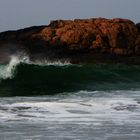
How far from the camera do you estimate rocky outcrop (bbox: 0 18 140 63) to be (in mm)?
40188

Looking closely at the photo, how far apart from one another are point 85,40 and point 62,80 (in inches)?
606

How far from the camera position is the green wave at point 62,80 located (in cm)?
2186

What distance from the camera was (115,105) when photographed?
15.0 m

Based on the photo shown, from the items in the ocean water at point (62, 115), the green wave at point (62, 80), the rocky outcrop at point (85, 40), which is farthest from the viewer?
the rocky outcrop at point (85, 40)

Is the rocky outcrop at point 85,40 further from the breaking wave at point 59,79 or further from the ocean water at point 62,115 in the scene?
the ocean water at point 62,115

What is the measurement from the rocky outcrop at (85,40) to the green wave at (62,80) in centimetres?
898

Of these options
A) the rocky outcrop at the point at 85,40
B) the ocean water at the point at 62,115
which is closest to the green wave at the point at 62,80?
the ocean water at the point at 62,115

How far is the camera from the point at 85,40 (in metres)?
40.4

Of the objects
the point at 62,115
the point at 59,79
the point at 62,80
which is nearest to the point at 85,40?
the point at 59,79

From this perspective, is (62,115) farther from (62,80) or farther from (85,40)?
(85,40)

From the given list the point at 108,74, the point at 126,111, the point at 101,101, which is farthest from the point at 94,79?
the point at 126,111

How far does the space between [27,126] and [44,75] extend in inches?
606

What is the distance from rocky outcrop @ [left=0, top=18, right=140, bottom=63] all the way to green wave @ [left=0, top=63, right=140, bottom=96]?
8.98 m

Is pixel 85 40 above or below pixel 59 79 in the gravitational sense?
above
